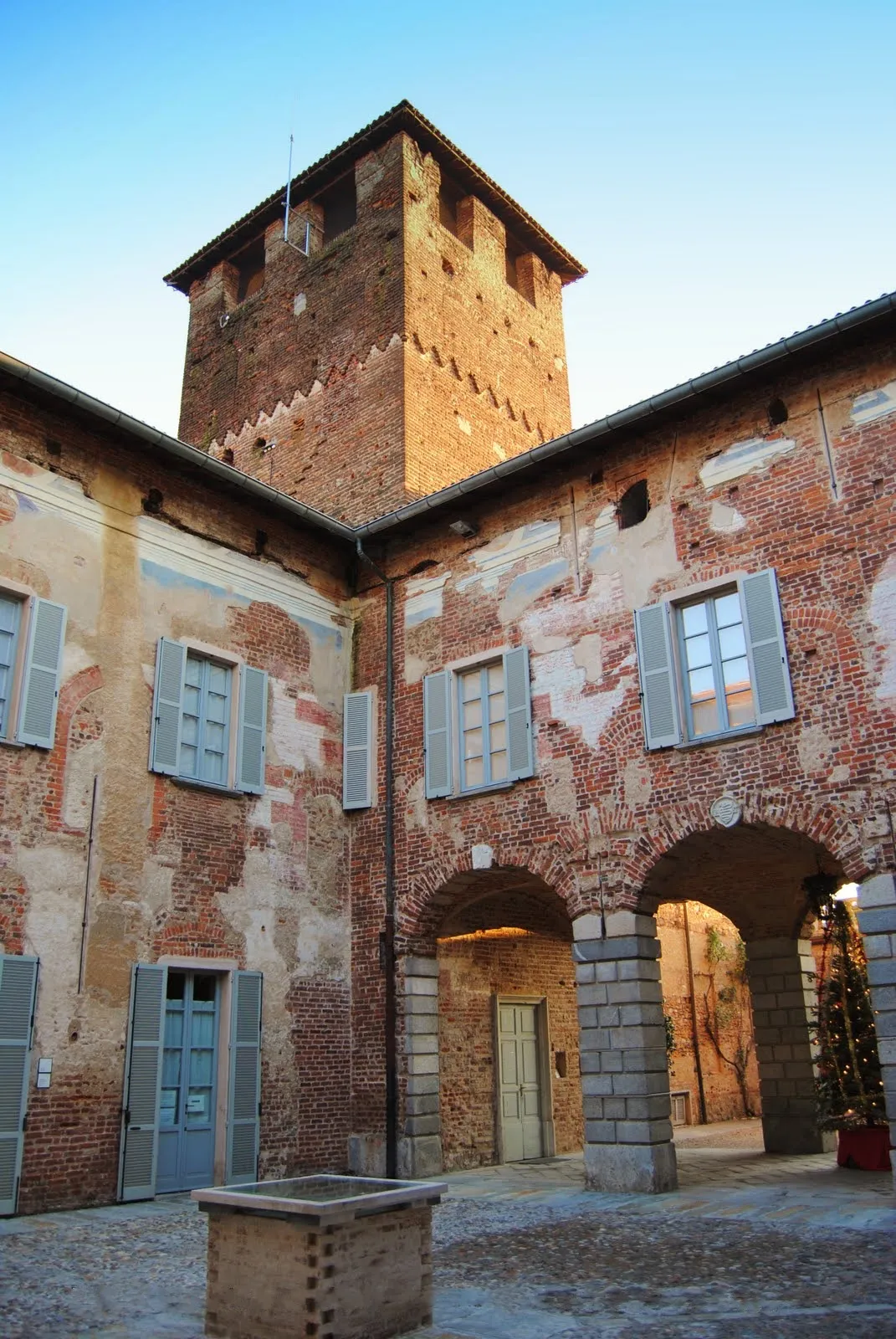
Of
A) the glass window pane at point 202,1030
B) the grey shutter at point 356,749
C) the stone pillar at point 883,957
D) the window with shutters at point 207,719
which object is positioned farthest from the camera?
the grey shutter at point 356,749

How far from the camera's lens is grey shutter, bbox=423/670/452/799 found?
483 inches

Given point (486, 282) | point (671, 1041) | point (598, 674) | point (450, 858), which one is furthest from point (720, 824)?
point (486, 282)

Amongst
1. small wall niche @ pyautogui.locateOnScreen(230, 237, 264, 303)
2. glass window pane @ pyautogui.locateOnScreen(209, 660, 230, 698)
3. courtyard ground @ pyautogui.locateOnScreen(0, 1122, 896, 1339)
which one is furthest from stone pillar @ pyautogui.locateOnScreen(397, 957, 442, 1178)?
small wall niche @ pyautogui.locateOnScreen(230, 237, 264, 303)

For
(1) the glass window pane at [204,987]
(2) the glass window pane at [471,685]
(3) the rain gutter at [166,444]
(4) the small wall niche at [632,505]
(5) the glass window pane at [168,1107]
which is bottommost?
(5) the glass window pane at [168,1107]

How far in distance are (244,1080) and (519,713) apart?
4800mm

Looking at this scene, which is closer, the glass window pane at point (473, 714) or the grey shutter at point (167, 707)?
the grey shutter at point (167, 707)

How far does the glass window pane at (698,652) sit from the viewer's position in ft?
34.9

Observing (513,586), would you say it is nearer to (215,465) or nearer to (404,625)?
(404,625)

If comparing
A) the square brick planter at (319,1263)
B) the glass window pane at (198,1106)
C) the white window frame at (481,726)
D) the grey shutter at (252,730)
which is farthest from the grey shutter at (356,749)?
the square brick planter at (319,1263)

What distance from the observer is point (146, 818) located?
11.1m

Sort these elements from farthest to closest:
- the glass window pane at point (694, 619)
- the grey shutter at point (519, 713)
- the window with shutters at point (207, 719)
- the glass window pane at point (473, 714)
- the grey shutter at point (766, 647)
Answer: the glass window pane at point (473, 714), the grey shutter at point (519, 713), the window with shutters at point (207, 719), the glass window pane at point (694, 619), the grey shutter at point (766, 647)

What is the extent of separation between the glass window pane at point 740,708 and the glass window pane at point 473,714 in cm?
302

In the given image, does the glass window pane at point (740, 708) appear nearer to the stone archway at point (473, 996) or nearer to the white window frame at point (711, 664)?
the white window frame at point (711, 664)

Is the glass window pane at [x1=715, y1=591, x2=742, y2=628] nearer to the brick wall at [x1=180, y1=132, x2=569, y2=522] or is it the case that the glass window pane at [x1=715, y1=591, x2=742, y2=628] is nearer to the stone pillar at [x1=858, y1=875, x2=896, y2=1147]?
the stone pillar at [x1=858, y1=875, x2=896, y2=1147]
